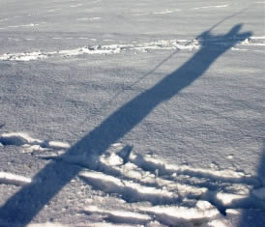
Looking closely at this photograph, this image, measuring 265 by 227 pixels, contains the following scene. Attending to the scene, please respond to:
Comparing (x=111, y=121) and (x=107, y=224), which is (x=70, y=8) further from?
(x=107, y=224)

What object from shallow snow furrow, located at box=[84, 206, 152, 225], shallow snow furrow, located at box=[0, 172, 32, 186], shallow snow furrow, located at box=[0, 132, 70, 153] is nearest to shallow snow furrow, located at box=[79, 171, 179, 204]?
shallow snow furrow, located at box=[84, 206, 152, 225]

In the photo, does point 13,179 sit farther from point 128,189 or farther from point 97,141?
point 128,189

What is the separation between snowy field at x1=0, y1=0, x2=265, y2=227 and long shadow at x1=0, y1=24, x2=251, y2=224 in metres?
0.01

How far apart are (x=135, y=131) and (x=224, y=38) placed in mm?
4763

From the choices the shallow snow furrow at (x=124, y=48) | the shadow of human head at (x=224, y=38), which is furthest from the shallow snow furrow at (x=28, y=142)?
the shadow of human head at (x=224, y=38)

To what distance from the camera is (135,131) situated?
3947 millimetres

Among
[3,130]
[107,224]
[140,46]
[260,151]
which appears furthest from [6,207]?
[140,46]

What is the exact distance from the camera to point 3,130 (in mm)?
4117

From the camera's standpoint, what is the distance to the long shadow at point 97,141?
2.91m

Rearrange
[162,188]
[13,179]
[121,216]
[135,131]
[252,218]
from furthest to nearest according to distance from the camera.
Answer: [135,131] < [13,179] < [162,188] < [121,216] < [252,218]

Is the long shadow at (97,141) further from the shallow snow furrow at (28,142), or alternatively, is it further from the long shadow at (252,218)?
the long shadow at (252,218)

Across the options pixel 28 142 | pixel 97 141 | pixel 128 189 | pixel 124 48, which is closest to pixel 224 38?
pixel 124 48

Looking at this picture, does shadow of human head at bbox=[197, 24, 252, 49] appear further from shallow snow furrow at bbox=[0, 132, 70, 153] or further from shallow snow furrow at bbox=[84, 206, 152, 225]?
shallow snow furrow at bbox=[84, 206, 152, 225]

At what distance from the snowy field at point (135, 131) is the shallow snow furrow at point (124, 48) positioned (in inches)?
0.9
